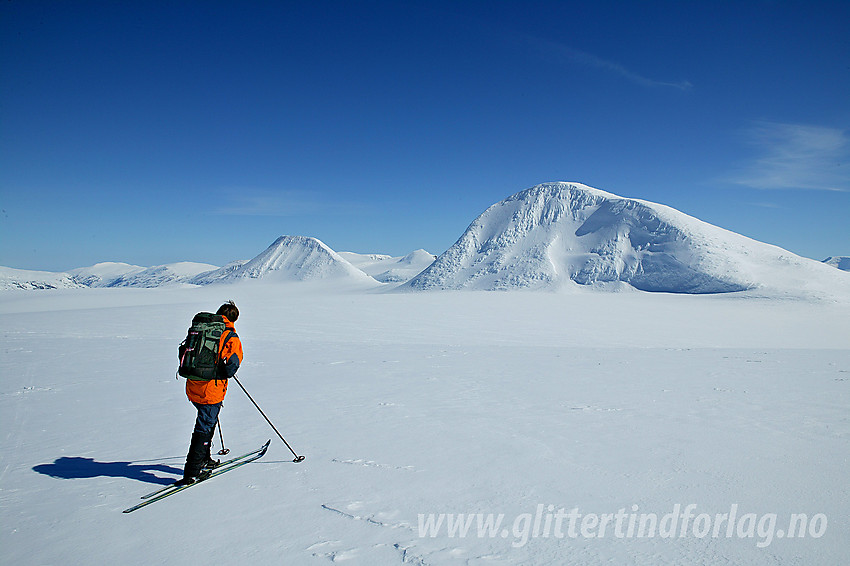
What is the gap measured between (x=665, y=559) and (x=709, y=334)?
23.4 m

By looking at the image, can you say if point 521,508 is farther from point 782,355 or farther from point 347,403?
point 782,355

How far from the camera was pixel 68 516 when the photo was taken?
444 centimetres

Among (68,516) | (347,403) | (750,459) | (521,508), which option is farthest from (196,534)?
(750,459)

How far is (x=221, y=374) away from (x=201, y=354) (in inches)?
12.9

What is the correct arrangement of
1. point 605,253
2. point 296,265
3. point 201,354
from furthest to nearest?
point 296,265, point 605,253, point 201,354

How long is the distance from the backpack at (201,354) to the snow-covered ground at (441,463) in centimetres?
135

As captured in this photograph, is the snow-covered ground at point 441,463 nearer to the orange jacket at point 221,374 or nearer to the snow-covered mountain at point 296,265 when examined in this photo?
the orange jacket at point 221,374

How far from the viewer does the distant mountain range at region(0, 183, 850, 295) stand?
2129 inches

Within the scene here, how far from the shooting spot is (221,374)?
16.8 ft

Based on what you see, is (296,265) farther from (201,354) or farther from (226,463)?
(201,354)

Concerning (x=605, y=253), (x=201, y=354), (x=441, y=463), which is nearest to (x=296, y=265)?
(x=605, y=253)

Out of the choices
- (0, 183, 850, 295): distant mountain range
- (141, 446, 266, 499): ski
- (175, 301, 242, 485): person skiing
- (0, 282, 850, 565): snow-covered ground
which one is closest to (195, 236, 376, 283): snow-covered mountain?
(0, 183, 850, 295): distant mountain range

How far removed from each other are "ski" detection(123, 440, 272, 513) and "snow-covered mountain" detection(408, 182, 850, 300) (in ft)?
185

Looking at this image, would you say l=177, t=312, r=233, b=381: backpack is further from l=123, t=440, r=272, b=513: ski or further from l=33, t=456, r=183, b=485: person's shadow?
l=33, t=456, r=183, b=485: person's shadow
